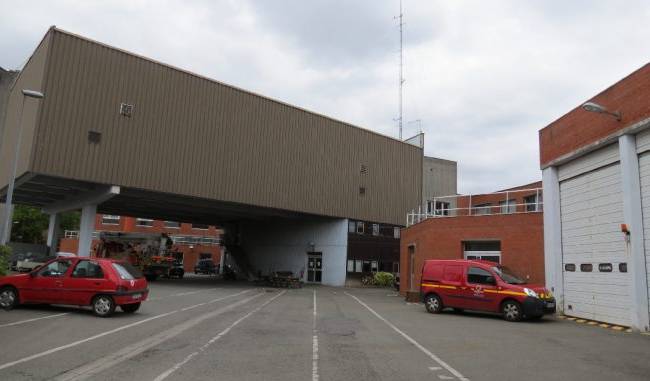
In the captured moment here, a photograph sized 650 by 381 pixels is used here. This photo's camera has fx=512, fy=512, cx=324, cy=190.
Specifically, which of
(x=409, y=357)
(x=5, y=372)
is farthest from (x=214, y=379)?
(x=409, y=357)

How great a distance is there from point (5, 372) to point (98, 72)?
2554 centimetres

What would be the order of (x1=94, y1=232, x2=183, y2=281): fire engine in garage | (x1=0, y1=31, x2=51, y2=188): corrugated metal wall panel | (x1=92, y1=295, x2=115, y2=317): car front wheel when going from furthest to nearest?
(x1=94, y1=232, x2=183, y2=281): fire engine in garage → (x1=0, y1=31, x2=51, y2=188): corrugated metal wall panel → (x1=92, y1=295, x2=115, y2=317): car front wheel

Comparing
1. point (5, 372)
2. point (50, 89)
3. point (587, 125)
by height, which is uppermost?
point (50, 89)

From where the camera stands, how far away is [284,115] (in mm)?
37750

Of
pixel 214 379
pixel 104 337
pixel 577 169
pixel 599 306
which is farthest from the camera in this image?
pixel 577 169

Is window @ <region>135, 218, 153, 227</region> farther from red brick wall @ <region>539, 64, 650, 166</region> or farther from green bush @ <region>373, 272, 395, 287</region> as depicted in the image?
red brick wall @ <region>539, 64, 650, 166</region>

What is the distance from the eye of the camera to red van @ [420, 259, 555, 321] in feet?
52.4

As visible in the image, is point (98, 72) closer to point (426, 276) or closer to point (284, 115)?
point (284, 115)

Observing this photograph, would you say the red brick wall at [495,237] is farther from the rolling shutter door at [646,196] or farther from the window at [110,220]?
the window at [110,220]

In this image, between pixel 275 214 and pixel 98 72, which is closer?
pixel 98 72

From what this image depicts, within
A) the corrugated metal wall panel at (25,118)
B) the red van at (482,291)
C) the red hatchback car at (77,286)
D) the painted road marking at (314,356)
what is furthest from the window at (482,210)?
the corrugated metal wall panel at (25,118)

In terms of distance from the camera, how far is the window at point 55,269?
46.3 feet

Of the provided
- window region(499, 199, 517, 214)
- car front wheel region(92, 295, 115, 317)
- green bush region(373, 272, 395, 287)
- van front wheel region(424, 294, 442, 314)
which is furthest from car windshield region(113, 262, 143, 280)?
green bush region(373, 272, 395, 287)

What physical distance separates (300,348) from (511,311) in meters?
8.96
